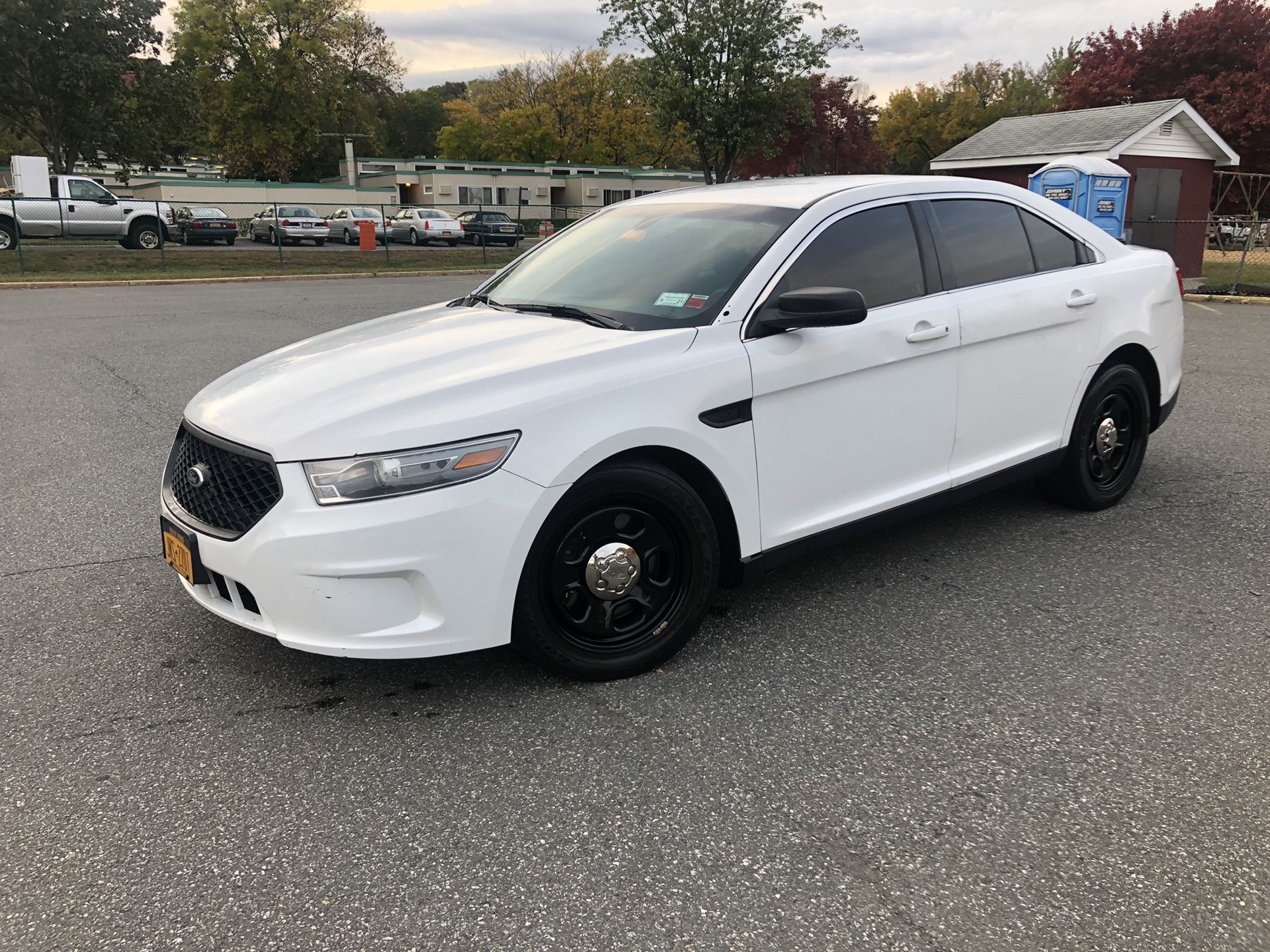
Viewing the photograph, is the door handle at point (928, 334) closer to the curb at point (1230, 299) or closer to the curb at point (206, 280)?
the curb at point (1230, 299)

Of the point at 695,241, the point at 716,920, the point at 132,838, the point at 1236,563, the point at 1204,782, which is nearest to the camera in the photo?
the point at 716,920

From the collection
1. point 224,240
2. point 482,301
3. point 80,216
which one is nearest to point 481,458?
point 482,301

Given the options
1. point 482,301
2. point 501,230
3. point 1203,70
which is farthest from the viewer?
point 1203,70

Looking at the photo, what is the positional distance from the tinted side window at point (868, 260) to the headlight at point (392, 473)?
1427 mm

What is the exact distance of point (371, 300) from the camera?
54.5 feet

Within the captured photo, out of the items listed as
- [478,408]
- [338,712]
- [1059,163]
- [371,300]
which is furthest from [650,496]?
[1059,163]

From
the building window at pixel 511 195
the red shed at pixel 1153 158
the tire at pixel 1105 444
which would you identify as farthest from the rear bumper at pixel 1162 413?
the building window at pixel 511 195

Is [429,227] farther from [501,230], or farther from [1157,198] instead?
[1157,198]

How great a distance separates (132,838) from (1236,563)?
4.46 metres

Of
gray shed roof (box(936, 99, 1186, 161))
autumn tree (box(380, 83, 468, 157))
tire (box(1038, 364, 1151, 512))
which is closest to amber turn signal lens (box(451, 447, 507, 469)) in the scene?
tire (box(1038, 364, 1151, 512))

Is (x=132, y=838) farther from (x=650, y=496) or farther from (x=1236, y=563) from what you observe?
(x=1236, y=563)

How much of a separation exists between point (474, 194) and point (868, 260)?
62.1 metres

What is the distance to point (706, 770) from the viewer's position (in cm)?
279

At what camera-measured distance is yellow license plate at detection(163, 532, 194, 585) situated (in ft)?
10.4
